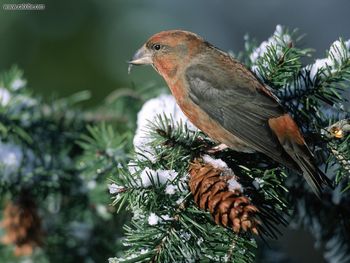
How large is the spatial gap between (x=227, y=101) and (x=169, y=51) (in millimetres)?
519

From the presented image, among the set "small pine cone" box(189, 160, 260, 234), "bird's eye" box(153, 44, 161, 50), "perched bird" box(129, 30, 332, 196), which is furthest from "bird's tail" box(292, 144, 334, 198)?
"bird's eye" box(153, 44, 161, 50)

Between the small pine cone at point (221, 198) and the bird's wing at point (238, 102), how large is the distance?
468 mm

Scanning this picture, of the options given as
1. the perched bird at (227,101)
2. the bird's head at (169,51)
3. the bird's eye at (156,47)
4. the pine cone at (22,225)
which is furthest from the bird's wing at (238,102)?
the pine cone at (22,225)

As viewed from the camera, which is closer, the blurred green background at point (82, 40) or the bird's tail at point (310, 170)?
the bird's tail at point (310, 170)

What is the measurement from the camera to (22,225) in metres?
2.97

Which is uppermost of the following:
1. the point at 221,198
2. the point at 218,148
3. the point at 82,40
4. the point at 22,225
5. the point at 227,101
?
the point at 82,40

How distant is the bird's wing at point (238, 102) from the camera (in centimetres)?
274

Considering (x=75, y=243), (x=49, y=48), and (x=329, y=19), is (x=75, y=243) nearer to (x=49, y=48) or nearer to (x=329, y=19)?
(x=49, y=48)

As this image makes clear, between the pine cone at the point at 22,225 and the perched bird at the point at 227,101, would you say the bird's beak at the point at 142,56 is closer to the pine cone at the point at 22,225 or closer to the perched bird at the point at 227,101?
the perched bird at the point at 227,101

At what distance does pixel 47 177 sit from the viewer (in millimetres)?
2906

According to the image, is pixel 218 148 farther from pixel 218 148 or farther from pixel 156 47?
pixel 156 47

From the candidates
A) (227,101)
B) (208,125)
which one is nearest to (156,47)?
(227,101)

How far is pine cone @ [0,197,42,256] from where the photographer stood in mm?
2963

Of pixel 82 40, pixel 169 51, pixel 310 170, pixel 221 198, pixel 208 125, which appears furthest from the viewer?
pixel 82 40
